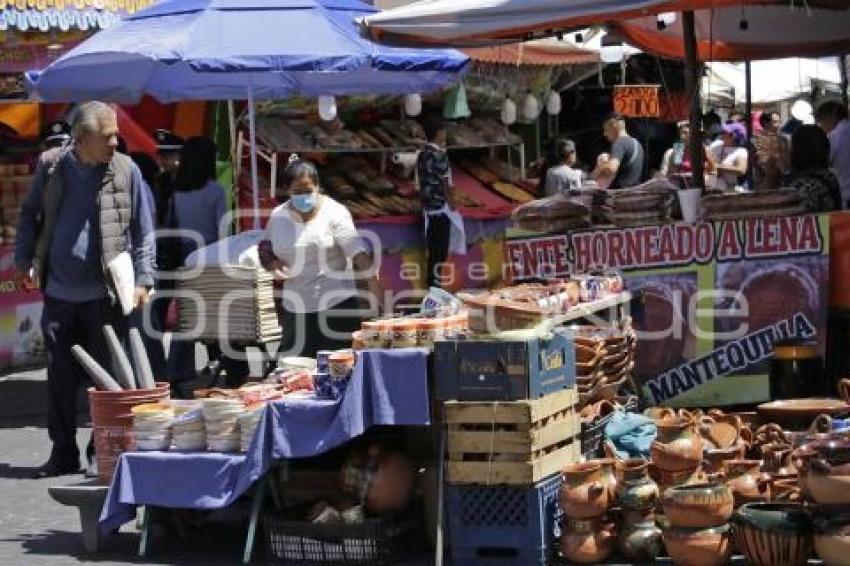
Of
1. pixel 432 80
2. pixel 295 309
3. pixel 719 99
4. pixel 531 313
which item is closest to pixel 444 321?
pixel 531 313

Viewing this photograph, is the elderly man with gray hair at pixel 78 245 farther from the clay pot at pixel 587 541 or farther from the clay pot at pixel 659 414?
the clay pot at pixel 587 541

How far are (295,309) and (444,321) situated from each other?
228cm

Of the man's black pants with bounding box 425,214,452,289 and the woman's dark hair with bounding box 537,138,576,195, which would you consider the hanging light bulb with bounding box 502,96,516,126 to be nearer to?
the woman's dark hair with bounding box 537,138,576,195

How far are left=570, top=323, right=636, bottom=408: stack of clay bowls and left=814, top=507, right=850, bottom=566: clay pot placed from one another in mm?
1707

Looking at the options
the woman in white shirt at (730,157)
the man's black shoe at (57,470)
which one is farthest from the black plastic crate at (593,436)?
the woman in white shirt at (730,157)

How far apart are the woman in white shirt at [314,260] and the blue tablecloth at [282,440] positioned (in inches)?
84.2

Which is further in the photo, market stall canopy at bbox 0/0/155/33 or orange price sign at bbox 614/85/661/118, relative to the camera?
orange price sign at bbox 614/85/661/118

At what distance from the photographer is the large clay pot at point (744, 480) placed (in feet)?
22.2

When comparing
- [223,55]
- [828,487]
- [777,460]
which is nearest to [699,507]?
[828,487]

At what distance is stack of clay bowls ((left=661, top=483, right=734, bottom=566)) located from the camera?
649cm

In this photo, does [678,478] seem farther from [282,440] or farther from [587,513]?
[282,440]

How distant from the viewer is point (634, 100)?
19.8m

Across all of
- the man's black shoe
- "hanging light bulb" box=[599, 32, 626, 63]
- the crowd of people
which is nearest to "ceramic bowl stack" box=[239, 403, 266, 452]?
the man's black shoe

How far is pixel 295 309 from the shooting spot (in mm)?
9289
